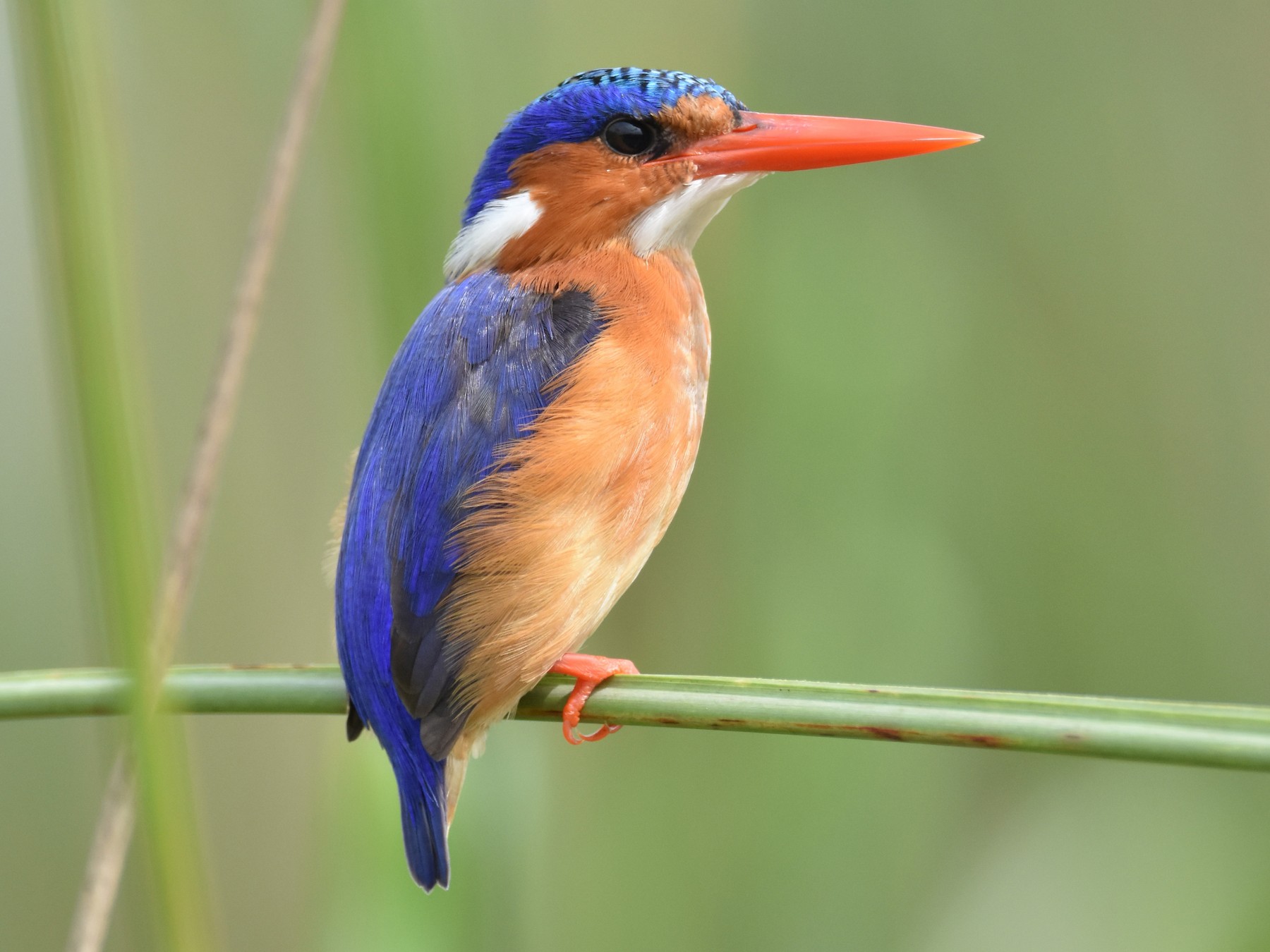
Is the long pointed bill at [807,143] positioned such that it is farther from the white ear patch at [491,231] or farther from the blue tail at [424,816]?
the blue tail at [424,816]

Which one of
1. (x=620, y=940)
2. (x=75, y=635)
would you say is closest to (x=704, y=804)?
(x=620, y=940)

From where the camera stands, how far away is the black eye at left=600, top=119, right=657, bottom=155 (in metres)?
1.60

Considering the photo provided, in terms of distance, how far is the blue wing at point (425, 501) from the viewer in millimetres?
1319

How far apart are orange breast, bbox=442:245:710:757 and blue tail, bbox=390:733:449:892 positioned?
0.09m

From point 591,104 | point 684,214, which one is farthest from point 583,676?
point 591,104

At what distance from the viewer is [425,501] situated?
4.55 ft

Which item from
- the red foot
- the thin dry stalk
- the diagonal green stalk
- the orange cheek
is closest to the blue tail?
the red foot

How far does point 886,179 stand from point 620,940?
1268mm

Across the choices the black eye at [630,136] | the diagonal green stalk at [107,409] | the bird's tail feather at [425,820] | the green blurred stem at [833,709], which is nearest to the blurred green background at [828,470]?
the bird's tail feather at [425,820]

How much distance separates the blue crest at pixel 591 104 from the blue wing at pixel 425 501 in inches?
10.9

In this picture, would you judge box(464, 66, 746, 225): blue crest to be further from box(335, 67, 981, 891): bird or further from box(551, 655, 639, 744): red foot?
box(551, 655, 639, 744): red foot

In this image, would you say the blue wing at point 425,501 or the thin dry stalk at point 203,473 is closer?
the thin dry stalk at point 203,473

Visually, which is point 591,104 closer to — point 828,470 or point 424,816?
point 828,470

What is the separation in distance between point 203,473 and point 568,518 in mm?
478
